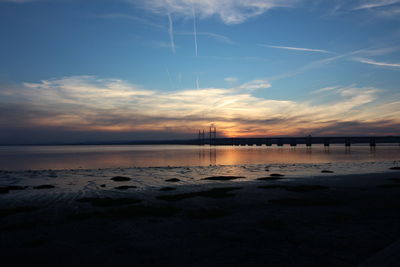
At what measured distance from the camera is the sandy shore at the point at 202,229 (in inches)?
405

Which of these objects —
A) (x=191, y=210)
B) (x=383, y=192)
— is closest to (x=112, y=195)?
(x=191, y=210)

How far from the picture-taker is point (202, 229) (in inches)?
544

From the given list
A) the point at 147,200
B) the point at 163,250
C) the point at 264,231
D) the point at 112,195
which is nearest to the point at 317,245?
the point at 264,231

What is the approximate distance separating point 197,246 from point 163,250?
143cm

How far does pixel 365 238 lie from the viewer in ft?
38.7

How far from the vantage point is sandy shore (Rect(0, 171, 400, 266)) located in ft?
33.7

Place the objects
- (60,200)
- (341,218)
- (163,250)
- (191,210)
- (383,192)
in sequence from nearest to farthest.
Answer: (163,250)
(341,218)
(191,210)
(60,200)
(383,192)

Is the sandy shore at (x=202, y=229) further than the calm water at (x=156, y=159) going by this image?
No

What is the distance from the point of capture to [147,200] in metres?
21.6

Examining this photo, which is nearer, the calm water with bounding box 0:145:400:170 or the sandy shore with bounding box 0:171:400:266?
the sandy shore with bounding box 0:171:400:266

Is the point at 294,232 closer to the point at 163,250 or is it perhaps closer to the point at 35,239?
the point at 163,250

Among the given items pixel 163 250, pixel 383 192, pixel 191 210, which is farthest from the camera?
pixel 383 192

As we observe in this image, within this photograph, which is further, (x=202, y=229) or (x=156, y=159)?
(x=156, y=159)

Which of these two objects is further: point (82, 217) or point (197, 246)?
point (82, 217)
